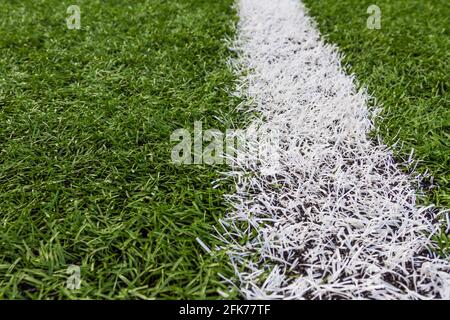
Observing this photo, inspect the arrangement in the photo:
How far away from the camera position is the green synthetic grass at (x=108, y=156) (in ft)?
4.22

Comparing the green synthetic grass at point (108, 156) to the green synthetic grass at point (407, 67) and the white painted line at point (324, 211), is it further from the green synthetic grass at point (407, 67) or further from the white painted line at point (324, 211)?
the green synthetic grass at point (407, 67)

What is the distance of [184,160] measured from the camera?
67.3 inches

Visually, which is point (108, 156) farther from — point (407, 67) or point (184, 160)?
point (407, 67)

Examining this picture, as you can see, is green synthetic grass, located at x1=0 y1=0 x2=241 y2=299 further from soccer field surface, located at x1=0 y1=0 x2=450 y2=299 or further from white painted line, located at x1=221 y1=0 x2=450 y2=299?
white painted line, located at x1=221 y1=0 x2=450 y2=299

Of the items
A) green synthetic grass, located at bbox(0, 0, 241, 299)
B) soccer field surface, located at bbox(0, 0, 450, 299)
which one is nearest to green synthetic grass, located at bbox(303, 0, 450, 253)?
soccer field surface, located at bbox(0, 0, 450, 299)

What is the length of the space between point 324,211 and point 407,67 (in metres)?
1.37

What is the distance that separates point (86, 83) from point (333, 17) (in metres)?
1.95

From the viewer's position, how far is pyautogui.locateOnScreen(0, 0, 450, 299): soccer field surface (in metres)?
1.29

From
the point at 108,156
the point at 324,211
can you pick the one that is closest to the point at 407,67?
the point at 324,211

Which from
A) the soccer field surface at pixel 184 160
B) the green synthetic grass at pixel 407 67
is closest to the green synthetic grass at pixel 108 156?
the soccer field surface at pixel 184 160

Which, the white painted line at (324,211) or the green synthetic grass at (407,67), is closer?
the white painted line at (324,211)

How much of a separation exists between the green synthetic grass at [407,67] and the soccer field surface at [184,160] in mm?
12

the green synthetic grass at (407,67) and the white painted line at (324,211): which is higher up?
the green synthetic grass at (407,67)
